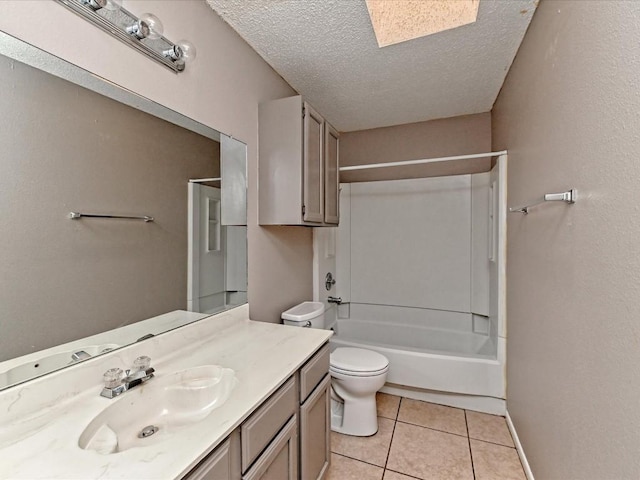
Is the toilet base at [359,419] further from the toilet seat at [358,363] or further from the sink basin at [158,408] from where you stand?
the sink basin at [158,408]

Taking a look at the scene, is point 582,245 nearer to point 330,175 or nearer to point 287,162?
point 287,162

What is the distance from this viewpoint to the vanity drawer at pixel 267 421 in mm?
892

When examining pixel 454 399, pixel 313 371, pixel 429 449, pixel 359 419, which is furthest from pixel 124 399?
pixel 454 399

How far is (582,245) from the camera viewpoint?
3.43ft

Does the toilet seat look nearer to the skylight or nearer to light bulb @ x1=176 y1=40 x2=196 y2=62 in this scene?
light bulb @ x1=176 y1=40 x2=196 y2=62

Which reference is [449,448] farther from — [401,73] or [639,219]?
[401,73]

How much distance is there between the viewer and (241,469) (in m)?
0.88

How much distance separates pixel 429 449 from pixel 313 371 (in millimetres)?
1074

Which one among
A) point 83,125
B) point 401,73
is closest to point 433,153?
point 401,73

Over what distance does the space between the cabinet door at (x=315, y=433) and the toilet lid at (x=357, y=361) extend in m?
0.44

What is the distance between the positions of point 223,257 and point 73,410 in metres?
0.89

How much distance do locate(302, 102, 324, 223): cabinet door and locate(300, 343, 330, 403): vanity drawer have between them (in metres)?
0.81

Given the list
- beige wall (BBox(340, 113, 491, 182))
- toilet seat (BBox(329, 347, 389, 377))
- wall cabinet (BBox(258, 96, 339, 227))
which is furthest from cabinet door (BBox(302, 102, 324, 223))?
beige wall (BBox(340, 113, 491, 182))

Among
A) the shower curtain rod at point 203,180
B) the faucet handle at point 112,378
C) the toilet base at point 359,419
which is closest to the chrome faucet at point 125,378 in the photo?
the faucet handle at point 112,378
